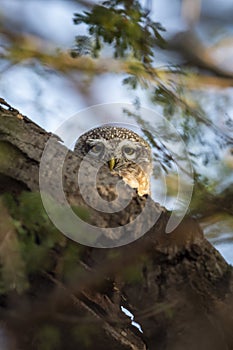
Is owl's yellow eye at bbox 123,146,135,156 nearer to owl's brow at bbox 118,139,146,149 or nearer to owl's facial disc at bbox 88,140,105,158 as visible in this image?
owl's brow at bbox 118,139,146,149

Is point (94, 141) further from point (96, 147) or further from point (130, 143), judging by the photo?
point (130, 143)

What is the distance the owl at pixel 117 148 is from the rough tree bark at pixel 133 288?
82.7 inches

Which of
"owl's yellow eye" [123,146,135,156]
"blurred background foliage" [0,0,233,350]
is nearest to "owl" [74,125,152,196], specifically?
"owl's yellow eye" [123,146,135,156]

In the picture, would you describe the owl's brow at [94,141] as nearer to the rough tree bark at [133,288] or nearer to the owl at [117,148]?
the owl at [117,148]

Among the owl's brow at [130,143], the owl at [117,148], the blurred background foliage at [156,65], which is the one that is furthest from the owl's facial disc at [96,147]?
the blurred background foliage at [156,65]

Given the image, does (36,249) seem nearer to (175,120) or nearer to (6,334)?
(6,334)

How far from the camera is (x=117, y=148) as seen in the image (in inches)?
163

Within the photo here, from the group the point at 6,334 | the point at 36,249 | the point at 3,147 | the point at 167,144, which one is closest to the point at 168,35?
the point at 167,144

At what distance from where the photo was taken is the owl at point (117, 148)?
12.7 ft

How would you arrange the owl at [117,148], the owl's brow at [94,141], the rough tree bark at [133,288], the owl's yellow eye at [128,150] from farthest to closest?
the owl's yellow eye at [128,150], the owl's brow at [94,141], the owl at [117,148], the rough tree bark at [133,288]

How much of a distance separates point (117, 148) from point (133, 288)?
261cm

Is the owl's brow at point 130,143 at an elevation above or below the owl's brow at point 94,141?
above

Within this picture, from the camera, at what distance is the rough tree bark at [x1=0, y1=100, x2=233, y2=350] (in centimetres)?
147

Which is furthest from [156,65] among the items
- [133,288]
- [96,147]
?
[96,147]
